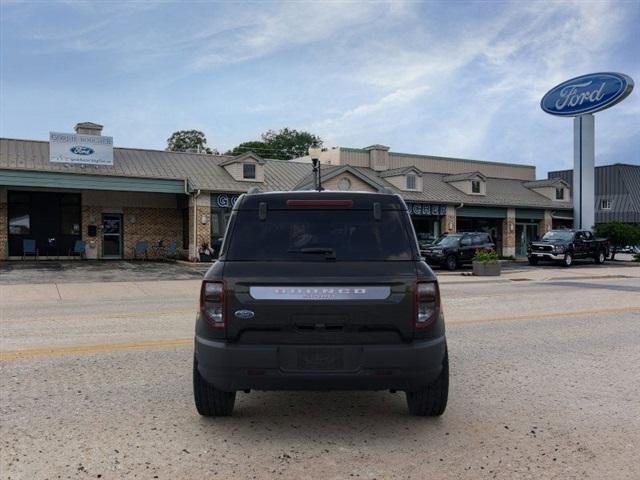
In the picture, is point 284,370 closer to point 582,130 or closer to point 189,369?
point 189,369

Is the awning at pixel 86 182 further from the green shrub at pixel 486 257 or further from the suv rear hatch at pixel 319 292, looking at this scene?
the suv rear hatch at pixel 319 292

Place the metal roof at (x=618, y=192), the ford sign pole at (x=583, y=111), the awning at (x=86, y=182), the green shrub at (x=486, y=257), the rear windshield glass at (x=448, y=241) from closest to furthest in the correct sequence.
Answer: the green shrub at (x=486, y=257), the awning at (x=86, y=182), the rear windshield glass at (x=448, y=241), the ford sign pole at (x=583, y=111), the metal roof at (x=618, y=192)

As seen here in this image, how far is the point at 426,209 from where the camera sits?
114 ft

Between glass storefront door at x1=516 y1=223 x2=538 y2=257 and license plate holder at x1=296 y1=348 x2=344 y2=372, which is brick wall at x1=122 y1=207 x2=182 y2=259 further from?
license plate holder at x1=296 y1=348 x2=344 y2=372

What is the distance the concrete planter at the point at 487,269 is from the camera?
22953 millimetres

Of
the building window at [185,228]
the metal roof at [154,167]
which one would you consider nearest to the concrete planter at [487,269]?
the metal roof at [154,167]

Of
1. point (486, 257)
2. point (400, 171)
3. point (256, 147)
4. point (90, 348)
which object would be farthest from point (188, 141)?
point (90, 348)

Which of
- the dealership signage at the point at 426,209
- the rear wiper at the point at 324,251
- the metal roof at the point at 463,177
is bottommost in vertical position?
the rear wiper at the point at 324,251

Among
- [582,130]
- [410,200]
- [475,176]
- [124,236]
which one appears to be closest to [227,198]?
[124,236]

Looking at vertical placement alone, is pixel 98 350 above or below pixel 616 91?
below

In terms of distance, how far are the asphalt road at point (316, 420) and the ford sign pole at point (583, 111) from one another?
29316 mm

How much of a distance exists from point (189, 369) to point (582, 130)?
114 ft

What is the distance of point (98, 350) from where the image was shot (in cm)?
743

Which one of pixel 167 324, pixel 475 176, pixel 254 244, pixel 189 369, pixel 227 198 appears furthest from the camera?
pixel 475 176
